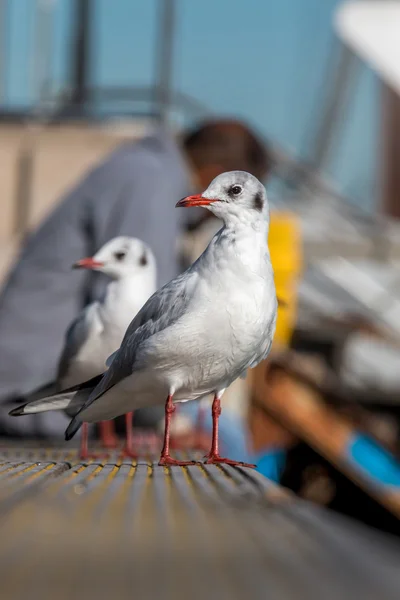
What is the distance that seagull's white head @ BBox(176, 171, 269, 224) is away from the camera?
1128 millimetres

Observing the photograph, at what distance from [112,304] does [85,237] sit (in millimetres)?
612

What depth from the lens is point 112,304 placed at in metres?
1.38

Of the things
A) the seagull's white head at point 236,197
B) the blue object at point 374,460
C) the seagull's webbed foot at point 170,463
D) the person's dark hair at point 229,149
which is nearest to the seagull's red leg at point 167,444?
the seagull's webbed foot at point 170,463

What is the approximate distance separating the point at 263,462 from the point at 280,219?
117cm

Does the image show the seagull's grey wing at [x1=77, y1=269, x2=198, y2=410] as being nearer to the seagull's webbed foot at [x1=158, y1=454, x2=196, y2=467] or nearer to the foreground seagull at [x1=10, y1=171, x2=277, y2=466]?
the foreground seagull at [x1=10, y1=171, x2=277, y2=466]

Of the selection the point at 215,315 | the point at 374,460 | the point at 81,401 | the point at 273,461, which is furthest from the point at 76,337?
the point at 273,461

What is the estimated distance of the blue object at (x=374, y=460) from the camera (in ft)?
14.8

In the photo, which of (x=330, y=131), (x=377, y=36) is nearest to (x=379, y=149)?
(x=330, y=131)

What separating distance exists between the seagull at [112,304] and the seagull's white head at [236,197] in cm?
25

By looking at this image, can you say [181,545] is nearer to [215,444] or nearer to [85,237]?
[215,444]

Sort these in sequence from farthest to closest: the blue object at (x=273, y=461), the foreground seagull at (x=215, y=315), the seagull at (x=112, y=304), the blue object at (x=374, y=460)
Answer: the blue object at (x=273, y=461)
the blue object at (x=374, y=460)
the seagull at (x=112, y=304)
the foreground seagull at (x=215, y=315)

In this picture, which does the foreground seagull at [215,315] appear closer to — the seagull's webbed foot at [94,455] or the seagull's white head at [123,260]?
the seagull's white head at [123,260]

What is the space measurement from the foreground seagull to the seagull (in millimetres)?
A: 162

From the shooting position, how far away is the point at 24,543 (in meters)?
0.75
